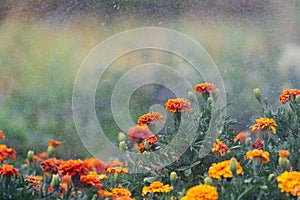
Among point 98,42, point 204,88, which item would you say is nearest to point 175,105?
point 204,88

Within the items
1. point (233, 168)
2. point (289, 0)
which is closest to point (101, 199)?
point (233, 168)

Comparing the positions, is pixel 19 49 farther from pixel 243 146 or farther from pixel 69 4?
pixel 243 146

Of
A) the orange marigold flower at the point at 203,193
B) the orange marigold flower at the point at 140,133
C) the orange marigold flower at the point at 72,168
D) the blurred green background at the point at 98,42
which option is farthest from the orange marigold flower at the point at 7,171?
the blurred green background at the point at 98,42

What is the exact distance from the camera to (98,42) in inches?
87.7

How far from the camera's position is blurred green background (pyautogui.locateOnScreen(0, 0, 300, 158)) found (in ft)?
6.88

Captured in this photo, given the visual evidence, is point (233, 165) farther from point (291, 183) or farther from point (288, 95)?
point (288, 95)

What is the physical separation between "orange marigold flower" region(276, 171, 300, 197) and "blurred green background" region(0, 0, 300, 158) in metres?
1.06

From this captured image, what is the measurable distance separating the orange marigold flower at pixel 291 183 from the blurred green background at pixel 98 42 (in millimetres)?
1061

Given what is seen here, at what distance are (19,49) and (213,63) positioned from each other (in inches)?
33.6

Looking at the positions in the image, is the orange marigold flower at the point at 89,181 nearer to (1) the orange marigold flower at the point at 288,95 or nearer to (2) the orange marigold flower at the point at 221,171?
(2) the orange marigold flower at the point at 221,171

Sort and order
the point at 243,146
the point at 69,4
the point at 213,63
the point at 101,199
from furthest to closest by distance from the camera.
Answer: the point at 69,4 < the point at 213,63 < the point at 243,146 < the point at 101,199

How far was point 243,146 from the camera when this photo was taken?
1.35 metres

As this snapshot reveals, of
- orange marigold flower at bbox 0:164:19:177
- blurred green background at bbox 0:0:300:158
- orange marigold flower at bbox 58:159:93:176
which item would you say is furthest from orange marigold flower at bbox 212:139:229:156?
blurred green background at bbox 0:0:300:158

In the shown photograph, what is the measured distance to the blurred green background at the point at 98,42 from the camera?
6.88 feet
